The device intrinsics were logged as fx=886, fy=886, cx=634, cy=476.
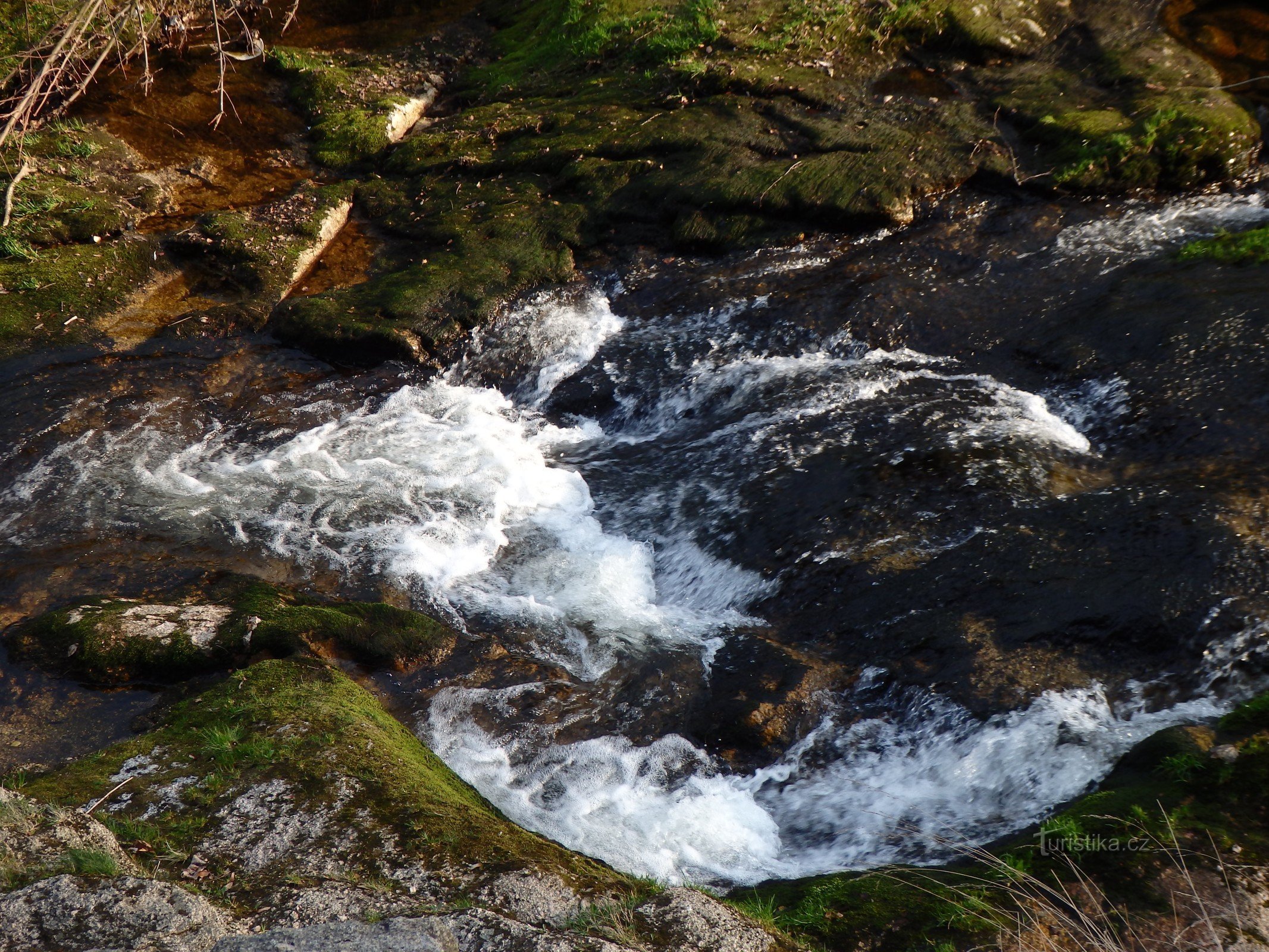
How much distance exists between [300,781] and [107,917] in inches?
46.2

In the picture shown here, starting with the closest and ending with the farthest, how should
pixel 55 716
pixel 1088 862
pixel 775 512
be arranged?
pixel 1088 862 → pixel 55 716 → pixel 775 512

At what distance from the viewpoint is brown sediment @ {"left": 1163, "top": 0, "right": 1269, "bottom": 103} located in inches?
454

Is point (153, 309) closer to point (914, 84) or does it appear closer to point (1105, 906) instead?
point (914, 84)

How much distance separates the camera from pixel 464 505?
26.3ft

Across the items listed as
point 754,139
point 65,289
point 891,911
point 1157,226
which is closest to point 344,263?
point 65,289

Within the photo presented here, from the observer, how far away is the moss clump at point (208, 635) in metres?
6.07

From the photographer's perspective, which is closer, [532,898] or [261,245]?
[532,898]

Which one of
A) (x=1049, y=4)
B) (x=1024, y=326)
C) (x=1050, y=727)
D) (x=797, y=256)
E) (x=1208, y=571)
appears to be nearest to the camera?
(x=1050, y=727)

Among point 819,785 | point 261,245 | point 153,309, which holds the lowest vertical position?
point 819,785

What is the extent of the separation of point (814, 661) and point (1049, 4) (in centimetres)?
1109

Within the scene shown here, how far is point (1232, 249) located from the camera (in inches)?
337

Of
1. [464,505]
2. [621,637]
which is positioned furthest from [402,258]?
[621,637]

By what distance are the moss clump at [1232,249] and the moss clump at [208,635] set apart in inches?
310

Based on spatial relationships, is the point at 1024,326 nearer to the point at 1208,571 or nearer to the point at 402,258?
the point at 1208,571
